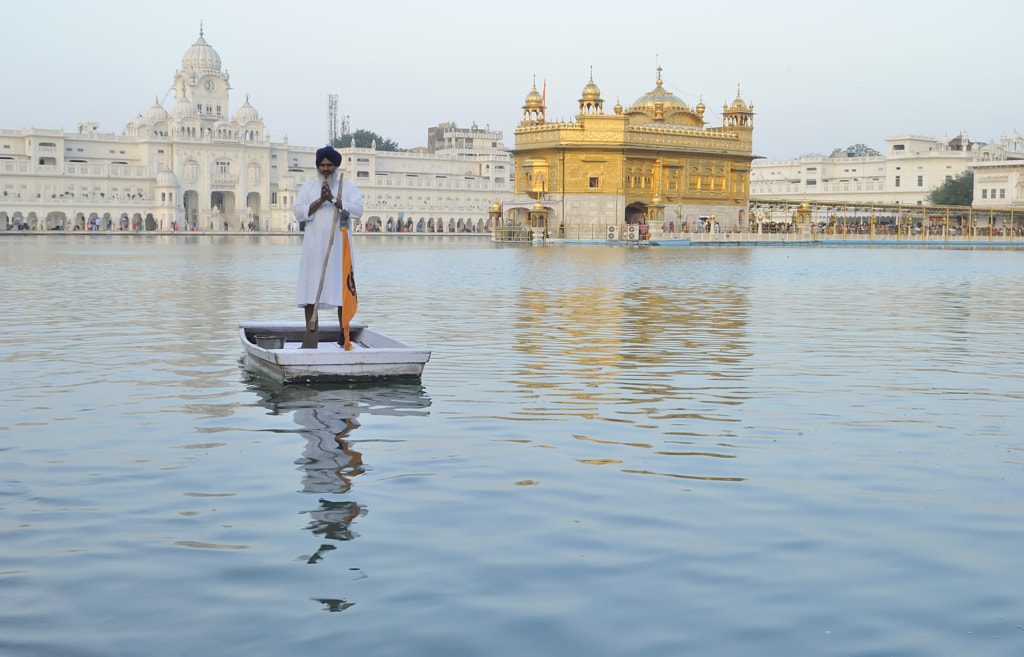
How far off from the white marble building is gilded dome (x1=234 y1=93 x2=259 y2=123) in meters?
0.10

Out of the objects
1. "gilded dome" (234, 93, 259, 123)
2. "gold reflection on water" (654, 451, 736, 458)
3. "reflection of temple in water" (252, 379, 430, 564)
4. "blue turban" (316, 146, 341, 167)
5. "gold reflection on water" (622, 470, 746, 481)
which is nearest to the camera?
"reflection of temple in water" (252, 379, 430, 564)

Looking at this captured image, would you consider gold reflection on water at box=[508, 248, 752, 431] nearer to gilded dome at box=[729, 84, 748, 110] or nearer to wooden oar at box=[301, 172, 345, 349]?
wooden oar at box=[301, 172, 345, 349]

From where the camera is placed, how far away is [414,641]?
155 inches

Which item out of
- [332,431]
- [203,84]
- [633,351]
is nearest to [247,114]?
[203,84]

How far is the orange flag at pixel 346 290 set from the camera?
33.2ft

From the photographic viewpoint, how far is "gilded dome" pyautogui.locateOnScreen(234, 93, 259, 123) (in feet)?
360

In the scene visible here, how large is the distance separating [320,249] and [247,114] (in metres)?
104

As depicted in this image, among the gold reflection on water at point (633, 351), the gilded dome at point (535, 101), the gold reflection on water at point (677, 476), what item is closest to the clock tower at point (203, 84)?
the gilded dome at point (535, 101)

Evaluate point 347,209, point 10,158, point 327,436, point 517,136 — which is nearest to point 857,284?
point 347,209

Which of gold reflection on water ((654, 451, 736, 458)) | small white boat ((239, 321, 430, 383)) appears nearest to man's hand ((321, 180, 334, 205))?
small white boat ((239, 321, 430, 383))

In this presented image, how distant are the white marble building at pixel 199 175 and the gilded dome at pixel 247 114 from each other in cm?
10

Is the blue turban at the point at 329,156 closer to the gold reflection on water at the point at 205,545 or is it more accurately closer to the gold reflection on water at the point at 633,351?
the gold reflection on water at the point at 633,351

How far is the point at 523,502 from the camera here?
5.75m

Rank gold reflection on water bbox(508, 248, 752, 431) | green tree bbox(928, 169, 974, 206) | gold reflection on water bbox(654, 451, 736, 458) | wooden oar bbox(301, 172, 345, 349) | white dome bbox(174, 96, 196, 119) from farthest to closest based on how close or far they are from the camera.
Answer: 1. white dome bbox(174, 96, 196, 119)
2. green tree bbox(928, 169, 974, 206)
3. wooden oar bbox(301, 172, 345, 349)
4. gold reflection on water bbox(508, 248, 752, 431)
5. gold reflection on water bbox(654, 451, 736, 458)
